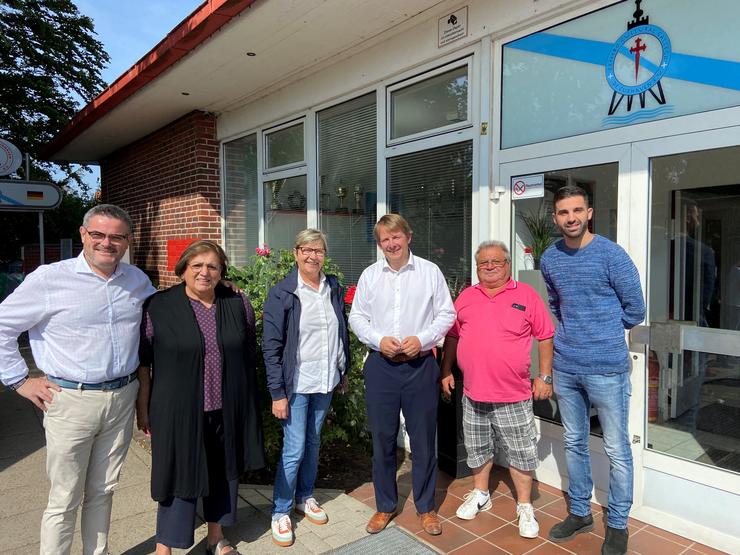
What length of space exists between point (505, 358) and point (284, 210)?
12.6ft

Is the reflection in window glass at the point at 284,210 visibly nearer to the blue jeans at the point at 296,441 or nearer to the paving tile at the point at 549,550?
the blue jeans at the point at 296,441

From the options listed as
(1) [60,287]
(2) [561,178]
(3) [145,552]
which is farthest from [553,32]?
(3) [145,552]

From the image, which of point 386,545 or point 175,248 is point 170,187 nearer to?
point 175,248

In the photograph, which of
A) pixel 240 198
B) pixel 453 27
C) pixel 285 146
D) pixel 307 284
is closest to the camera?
pixel 307 284

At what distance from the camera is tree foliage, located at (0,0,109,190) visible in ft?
47.0

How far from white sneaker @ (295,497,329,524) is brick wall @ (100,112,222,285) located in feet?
14.6

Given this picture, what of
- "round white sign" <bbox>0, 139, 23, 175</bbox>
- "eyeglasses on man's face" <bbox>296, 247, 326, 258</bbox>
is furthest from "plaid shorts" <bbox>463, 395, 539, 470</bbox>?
"round white sign" <bbox>0, 139, 23, 175</bbox>

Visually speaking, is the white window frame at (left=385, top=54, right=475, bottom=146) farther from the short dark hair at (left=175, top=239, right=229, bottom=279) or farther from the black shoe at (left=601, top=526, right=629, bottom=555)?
the black shoe at (left=601, top=526, right=629, bottom=555)

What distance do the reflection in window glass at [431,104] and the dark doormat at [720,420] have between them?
2485 mm

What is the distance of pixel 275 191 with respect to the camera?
20.4 feet

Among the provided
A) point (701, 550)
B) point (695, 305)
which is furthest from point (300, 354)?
point (701, 550)

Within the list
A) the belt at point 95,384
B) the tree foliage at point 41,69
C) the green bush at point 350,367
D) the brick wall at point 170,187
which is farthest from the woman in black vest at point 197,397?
the tree foliage at point 41,69

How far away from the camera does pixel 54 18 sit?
52.1 feet

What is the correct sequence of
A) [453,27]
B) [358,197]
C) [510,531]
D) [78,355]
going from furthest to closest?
1. [358,197]
2. [453,27]
3. [510,531]
4. [78,355]
